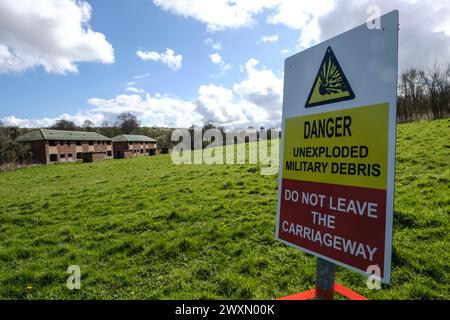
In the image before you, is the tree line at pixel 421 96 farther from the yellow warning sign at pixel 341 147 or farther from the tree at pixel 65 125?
the tree at pixel 65 125

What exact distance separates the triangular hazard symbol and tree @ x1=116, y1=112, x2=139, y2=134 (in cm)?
11037

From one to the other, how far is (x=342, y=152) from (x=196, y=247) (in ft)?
14.9

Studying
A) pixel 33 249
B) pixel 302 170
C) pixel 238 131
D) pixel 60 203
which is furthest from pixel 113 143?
pixel 302 170

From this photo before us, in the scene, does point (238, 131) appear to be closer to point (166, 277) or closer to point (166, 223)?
point (166, 223)

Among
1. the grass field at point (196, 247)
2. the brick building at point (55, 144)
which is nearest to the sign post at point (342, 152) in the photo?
the grass field at point (196, 247)

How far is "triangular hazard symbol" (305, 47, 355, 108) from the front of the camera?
2.11 meters

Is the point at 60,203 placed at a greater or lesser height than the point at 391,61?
lesser

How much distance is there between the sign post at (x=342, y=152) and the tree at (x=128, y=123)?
110231 mm

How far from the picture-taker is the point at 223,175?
13602 millimetres

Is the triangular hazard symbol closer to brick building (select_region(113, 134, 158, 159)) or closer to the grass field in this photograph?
the grass field

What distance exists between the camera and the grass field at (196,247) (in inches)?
170

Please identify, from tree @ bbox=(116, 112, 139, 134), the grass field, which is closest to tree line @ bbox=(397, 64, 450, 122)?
the grass field

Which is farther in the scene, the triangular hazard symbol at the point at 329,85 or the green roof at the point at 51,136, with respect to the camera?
the green roof at the point at 51,136
